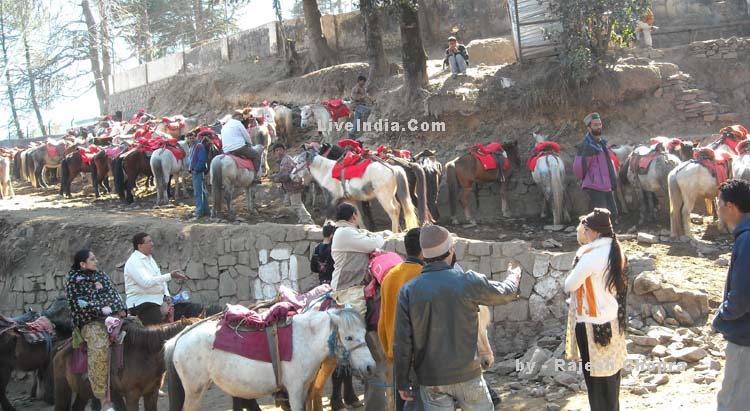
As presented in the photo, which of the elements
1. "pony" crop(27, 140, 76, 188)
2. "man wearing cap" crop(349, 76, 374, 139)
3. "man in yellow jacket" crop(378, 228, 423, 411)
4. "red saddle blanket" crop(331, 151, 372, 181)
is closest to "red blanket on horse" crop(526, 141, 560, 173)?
"red saddle blanket" crop(331, 151, 372, 181)

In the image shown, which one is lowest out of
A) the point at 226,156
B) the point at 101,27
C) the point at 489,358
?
the point at 489,358

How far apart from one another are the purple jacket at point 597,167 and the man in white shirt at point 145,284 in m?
6.94

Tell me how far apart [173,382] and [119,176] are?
1208cm

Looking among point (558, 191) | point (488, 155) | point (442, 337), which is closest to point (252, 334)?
A: point (442, 337)

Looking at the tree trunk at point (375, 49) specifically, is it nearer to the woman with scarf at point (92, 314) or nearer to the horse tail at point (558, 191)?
the horse tail at point (558, 191)

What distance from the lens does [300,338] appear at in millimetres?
6695

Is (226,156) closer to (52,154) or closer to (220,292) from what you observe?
(220,292)

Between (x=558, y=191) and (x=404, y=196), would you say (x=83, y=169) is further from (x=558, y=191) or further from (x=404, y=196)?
(x=558, y=191)

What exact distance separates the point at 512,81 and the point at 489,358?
14038 mm

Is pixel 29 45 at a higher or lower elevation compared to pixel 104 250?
higher

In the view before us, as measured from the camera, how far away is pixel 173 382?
7.10m

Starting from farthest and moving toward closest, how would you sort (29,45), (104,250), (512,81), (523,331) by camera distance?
(29,45) → (512,81) → (104,250) → (523,331)

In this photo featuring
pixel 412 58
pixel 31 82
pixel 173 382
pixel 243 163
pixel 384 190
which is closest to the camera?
pixel 173 382

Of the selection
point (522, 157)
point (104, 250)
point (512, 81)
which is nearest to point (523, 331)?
point (104, 250)
